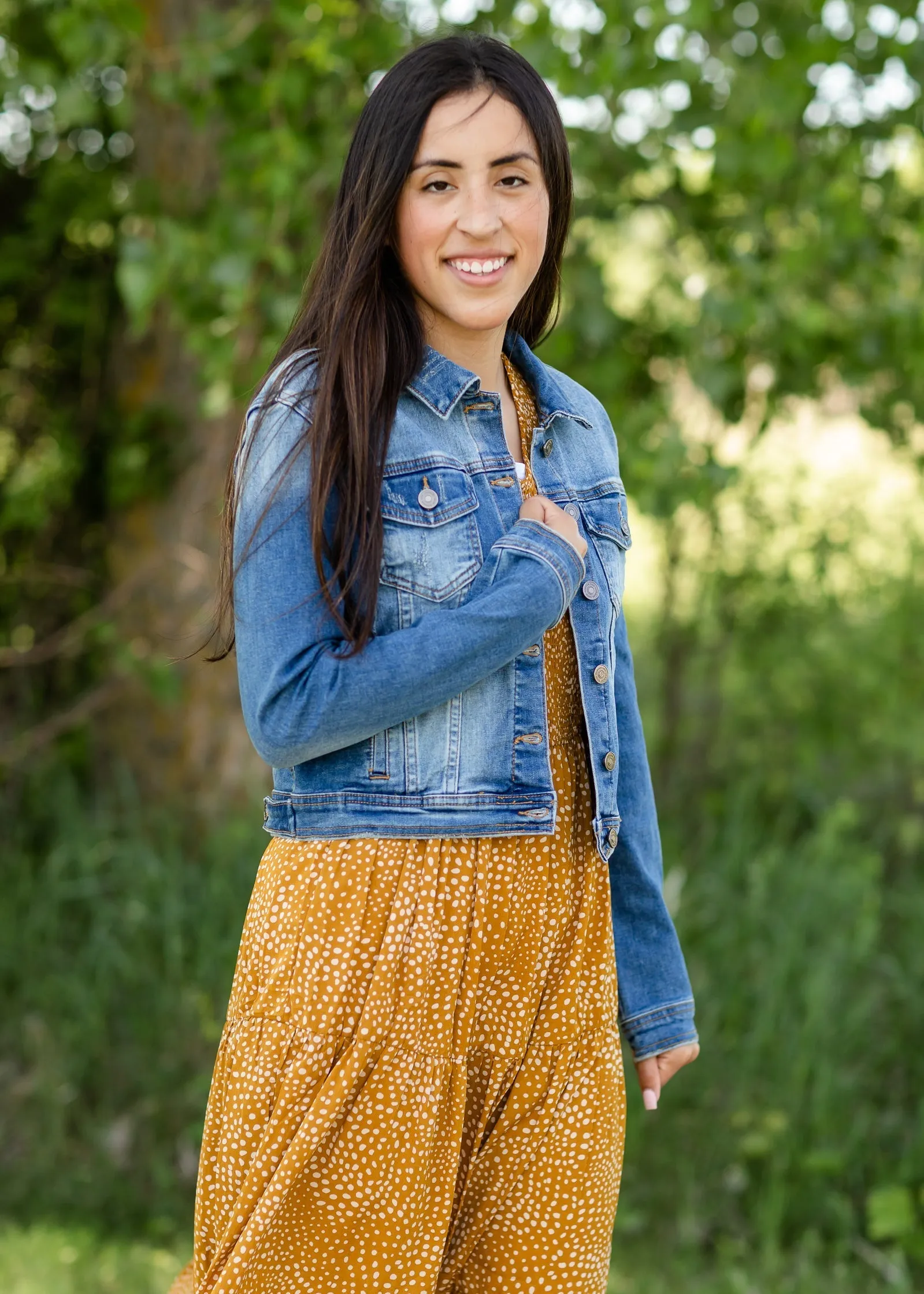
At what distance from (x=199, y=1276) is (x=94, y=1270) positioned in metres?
1.39

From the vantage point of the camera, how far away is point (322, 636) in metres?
1.62

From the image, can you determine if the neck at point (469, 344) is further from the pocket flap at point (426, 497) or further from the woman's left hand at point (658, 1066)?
the woman's left hand at point (658, 1066)

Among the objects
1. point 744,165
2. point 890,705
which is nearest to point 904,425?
point 890,705

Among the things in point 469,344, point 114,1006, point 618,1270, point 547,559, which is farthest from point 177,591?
point 547,559

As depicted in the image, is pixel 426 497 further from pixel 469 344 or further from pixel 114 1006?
pixel 114 1006

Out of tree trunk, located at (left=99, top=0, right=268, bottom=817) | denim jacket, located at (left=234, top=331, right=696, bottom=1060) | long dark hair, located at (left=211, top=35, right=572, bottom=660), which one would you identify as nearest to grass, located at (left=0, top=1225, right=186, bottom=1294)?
tree trunk, located at (left=99, top=0, right=268, bottom=817)

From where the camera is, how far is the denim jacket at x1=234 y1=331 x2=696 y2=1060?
1598 millimetres

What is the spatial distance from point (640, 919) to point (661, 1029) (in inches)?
6.4

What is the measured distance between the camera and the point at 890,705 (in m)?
4.91

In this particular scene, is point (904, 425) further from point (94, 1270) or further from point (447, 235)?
point (94, 1270)

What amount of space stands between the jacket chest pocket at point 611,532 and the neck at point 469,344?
0.71 feet

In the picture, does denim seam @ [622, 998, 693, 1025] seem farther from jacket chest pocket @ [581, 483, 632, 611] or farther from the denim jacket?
jacket chest pocket @ [581, 483, 632, 611]

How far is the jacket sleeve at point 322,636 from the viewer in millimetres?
1584

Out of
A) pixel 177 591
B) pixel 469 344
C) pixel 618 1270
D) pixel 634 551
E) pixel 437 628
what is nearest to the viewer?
pixel 437 628
